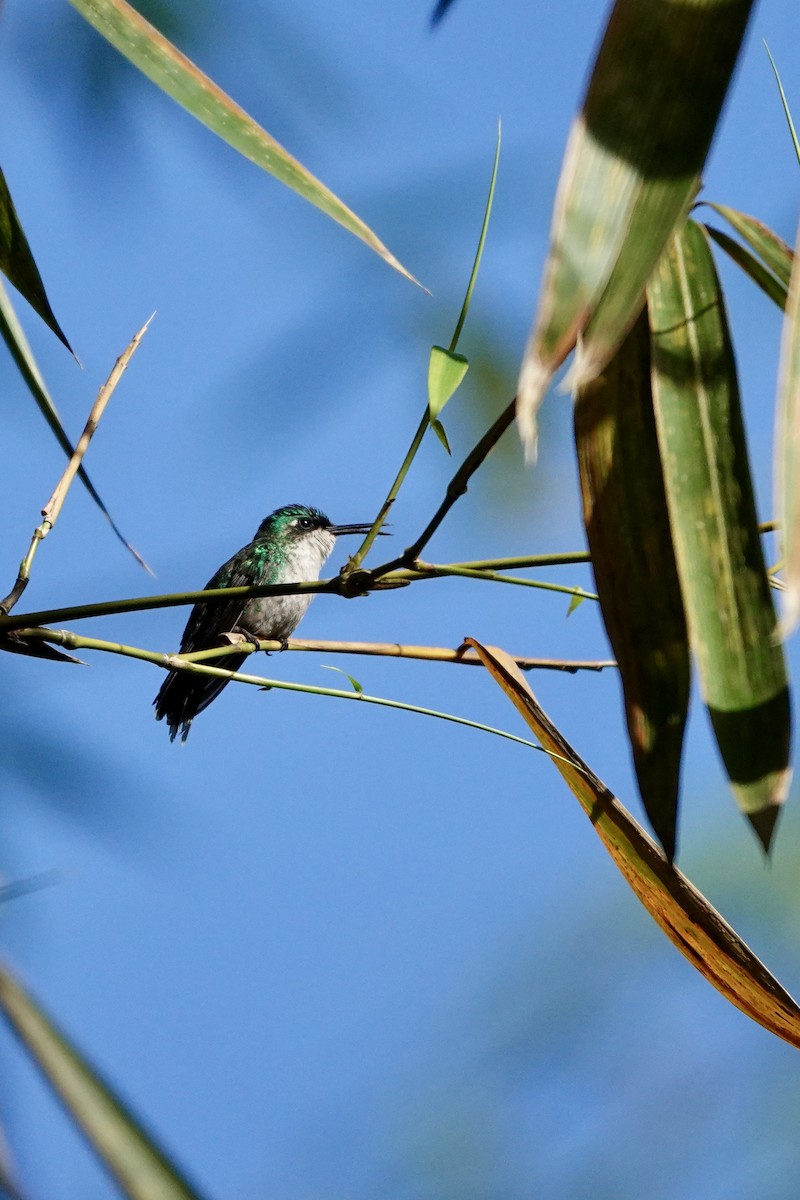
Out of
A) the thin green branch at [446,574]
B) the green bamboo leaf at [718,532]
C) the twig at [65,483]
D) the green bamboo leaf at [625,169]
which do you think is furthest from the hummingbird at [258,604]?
the green bamboo leaf at [625,169]

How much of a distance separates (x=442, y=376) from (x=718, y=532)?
0.92 ft

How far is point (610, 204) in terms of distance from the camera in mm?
800

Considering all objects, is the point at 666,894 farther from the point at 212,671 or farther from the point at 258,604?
the point at 258,604

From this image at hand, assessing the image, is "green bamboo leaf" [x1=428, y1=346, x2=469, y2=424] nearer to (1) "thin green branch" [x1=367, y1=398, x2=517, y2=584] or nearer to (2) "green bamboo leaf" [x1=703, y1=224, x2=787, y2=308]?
(1) "thin green branch" [x1=367, y1=398, x2=517, y2=584]

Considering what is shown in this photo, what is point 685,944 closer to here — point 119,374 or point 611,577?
point 611,577

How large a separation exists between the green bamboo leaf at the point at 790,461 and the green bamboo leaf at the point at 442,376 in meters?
0.39

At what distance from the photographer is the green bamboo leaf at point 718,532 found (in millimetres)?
922

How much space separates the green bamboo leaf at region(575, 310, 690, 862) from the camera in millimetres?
987

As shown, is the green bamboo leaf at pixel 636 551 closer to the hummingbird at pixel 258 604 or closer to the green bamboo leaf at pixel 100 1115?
the green bamboo leaf at pixel 100 1115

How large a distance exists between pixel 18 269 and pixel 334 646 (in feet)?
1.69

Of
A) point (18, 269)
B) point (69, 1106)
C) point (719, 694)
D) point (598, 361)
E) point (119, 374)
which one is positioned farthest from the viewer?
point (119, 374)

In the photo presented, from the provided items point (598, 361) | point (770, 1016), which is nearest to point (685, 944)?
point (770, 1016)

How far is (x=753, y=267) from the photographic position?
101cm

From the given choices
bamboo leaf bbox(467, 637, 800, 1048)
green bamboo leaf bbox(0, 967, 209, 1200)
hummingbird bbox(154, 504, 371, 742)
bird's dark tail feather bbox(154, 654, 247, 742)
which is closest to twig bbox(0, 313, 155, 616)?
bamboo leaf bbox(467, 637, 800, 1048)
